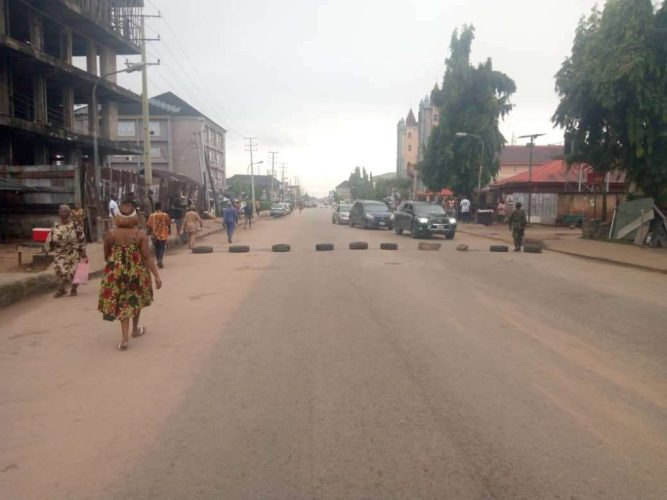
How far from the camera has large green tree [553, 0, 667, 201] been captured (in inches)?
806

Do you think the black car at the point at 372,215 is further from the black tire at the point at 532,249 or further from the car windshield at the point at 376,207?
the black tire at the point at 532,249

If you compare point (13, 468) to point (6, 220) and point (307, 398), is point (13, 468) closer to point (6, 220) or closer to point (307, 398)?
point (307, 398)

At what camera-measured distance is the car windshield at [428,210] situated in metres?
26.5

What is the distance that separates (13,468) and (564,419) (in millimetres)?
3881

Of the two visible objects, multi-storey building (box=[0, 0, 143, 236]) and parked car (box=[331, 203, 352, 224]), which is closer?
multi-storey building (box=[0, 0, 143, 236])

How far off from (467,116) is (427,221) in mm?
22735

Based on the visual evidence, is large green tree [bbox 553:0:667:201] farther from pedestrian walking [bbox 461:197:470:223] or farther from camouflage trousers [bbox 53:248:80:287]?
camouflage trousers [bbox 53:248:80:287]

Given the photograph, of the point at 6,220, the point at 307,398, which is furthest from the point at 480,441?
the point at 6,220

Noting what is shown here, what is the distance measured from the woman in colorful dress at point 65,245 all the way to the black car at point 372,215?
24136 mm

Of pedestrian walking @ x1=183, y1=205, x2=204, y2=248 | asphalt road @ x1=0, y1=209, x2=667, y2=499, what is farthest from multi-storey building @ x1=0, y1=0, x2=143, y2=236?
asphalt road @ x1=0, y1=209, x2=667, y2=499

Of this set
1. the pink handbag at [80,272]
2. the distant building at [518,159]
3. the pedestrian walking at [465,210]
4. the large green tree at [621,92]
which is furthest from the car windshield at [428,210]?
the distant building at [518,159]

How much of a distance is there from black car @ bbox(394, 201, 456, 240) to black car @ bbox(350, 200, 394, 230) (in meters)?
6.10

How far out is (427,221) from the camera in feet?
84.7

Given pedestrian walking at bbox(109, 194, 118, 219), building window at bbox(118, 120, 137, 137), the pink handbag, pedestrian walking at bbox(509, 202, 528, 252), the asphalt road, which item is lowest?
the asphalt road
